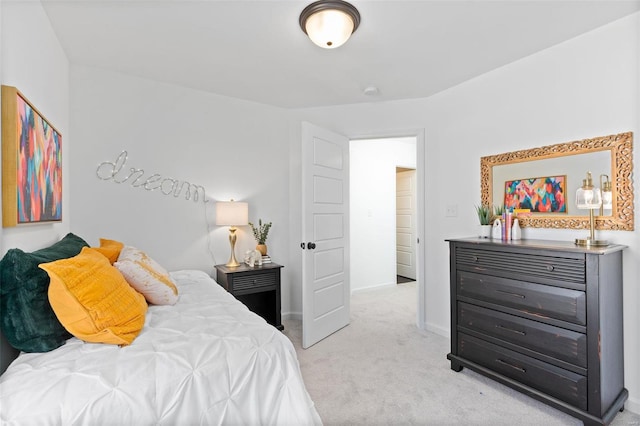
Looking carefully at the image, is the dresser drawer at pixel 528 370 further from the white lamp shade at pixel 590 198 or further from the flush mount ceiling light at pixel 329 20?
the flush mount ceiling light at pixel 329 20

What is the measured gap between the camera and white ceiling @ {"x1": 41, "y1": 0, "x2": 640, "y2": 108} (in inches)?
72.0

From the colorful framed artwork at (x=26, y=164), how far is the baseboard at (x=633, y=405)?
3.40 meters

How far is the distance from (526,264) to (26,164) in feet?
9.12

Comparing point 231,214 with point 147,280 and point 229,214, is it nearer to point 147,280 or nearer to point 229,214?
point 229,214

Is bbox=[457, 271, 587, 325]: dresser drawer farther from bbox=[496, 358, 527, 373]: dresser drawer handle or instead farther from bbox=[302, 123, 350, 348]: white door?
bbox=[302, 123, 350, 348]: white door

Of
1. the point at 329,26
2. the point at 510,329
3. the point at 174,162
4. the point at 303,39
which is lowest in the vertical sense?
the point at 510,329

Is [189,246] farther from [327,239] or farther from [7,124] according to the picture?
[7,124]

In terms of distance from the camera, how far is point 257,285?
301cm

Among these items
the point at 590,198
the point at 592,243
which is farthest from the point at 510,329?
the point at 590,198

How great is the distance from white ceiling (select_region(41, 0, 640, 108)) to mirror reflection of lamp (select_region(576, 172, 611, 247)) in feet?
3.44

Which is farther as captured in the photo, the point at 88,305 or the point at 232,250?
the point at 232,250

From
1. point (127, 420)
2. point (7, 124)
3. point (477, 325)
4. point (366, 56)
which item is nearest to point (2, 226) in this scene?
point (7, 124)

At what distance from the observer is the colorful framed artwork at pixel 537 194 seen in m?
2.24

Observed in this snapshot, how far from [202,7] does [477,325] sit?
8.93 feet
